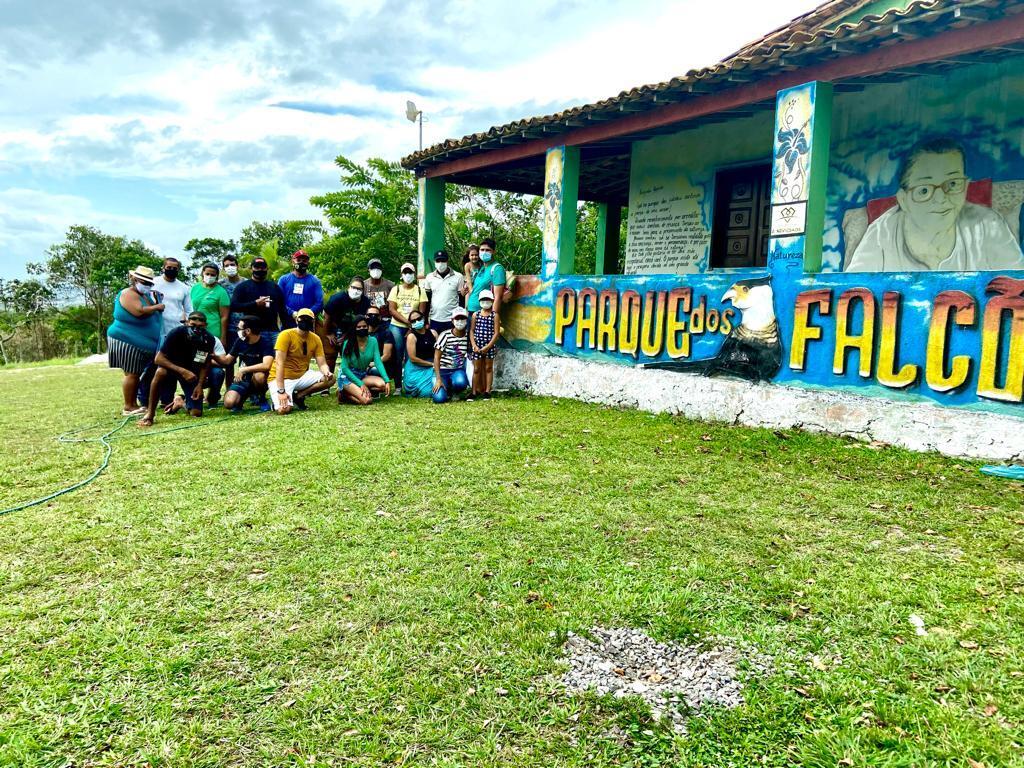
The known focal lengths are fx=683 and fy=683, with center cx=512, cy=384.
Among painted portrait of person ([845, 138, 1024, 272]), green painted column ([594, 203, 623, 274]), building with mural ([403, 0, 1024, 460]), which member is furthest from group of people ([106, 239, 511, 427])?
green painted column ([594, 203, 623, 274])

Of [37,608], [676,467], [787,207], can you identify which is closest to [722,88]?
[787,207]

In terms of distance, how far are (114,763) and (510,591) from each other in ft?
5.42

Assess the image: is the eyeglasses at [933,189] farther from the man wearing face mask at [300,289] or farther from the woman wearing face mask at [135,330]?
the woman wearing face mask at [135,330]

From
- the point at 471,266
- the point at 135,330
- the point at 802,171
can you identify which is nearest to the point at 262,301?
the point at 135,330

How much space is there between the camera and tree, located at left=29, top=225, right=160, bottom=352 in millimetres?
33000

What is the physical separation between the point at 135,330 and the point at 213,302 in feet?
3.38

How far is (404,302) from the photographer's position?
955 centimetres

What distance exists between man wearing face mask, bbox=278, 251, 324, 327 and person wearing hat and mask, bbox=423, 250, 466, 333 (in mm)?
1520

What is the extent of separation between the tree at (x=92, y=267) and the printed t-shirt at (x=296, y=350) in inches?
1158

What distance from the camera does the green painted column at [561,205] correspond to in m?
9.10

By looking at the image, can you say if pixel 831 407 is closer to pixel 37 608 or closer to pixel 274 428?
pixel 274 428

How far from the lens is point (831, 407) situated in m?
5.98

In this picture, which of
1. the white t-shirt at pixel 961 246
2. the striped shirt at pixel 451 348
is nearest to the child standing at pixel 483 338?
the striped shirt at pixel 451 348

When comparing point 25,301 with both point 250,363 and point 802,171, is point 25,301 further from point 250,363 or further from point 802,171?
point 802,171
